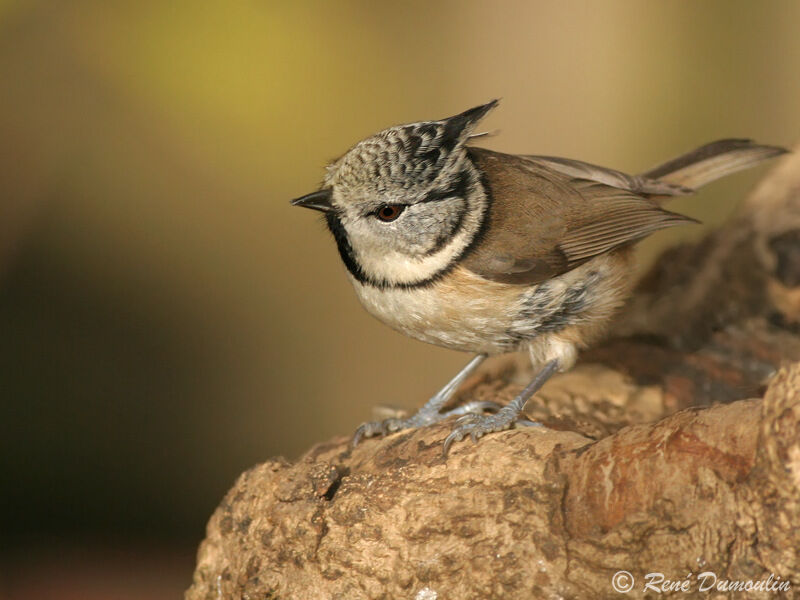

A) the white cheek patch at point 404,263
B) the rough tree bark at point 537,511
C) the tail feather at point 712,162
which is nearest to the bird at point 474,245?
the white cheek patch at point 404,263

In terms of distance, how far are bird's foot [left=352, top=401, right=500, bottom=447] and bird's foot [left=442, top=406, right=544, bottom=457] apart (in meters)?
0.24

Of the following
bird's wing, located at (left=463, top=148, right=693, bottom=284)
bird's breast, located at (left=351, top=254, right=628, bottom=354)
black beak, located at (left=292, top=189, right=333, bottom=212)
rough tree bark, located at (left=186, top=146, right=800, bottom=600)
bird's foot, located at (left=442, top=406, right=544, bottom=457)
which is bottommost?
rough tree bark, located at (left=186, top=146, right=800, bottom=600)

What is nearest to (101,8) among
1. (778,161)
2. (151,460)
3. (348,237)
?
(151,460)

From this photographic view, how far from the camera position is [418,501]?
2662 mm

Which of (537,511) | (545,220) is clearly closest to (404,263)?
(545,220)

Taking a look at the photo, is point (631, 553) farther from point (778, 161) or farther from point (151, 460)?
point (151, 460)

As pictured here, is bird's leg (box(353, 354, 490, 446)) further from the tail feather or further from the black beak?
the tail feather

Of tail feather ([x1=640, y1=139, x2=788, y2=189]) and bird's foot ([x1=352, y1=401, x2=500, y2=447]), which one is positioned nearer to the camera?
bird's foot ([x1=352, y1=401, x2=500, y2=447])

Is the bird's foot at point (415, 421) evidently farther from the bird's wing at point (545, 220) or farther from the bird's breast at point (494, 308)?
the bird's wing at point (545, 220)

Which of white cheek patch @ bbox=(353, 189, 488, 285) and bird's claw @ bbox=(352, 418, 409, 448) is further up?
white cheek patch @ bbox=(353, 189, 488, 285)

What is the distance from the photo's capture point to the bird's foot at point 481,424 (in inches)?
112

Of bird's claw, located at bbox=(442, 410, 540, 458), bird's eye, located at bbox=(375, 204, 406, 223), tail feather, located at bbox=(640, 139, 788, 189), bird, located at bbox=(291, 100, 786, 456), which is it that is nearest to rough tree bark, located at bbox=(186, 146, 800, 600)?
bird's claw, located at bbox=(442, 410, 540, 458)

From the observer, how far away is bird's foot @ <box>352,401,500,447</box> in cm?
331

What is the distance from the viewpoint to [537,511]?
253 centimetres
